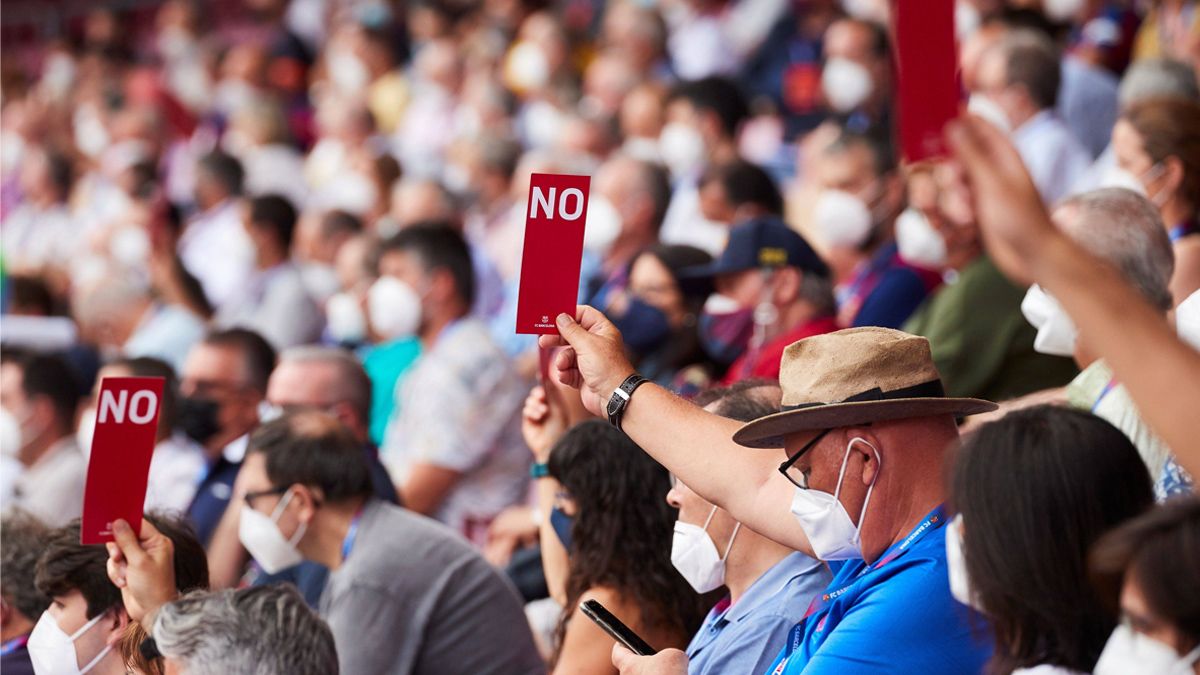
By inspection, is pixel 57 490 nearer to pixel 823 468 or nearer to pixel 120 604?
pixel 120 604

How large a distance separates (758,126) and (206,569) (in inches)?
240

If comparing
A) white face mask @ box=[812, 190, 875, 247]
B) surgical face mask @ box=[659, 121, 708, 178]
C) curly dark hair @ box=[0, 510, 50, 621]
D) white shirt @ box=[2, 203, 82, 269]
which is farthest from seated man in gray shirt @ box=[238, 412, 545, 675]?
white shirt @ box=[2, 203, 82, 269]

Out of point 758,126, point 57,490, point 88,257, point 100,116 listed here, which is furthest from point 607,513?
point 100,116

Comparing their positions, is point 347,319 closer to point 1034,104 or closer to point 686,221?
point 686,221

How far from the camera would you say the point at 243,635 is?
9.14 feet

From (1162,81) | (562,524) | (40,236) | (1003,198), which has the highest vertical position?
(1162,81)

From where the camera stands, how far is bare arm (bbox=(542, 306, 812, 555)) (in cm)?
286

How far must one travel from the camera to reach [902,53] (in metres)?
2.53

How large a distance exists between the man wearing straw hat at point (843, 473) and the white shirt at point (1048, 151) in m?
3.63

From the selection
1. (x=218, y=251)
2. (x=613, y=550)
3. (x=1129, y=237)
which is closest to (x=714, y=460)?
(x=613, y=550)

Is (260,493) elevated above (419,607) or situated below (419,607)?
above

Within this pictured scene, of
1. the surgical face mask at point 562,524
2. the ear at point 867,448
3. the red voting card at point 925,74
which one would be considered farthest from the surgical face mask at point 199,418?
the red voting card at point 925,74

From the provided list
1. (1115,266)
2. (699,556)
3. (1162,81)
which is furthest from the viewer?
(1162,81)

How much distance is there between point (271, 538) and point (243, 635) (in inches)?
49.5
